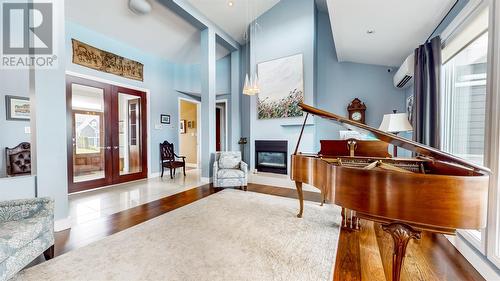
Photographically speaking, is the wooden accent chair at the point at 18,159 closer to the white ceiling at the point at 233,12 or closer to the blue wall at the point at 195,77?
A: the blue wall at the point at 195,77

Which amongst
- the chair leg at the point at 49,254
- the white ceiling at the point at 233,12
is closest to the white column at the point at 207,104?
the white ceiling at the point at 233,12

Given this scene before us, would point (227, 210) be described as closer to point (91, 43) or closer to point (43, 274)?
point (43, 274)

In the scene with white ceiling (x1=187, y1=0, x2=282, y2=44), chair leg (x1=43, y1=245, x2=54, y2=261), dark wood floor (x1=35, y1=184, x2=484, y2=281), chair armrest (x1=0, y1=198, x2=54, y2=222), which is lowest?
dark wood floor (x1=35, y1=184, x2=484, y2=281)

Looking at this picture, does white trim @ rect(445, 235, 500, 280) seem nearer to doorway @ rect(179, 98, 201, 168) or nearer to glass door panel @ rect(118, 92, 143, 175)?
glass door panel @ rect(118, 92, 143, 175)

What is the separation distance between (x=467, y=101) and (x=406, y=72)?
123 centimetres

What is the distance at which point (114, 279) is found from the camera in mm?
1486

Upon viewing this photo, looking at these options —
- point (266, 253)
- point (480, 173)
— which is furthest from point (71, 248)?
point (480, 173)

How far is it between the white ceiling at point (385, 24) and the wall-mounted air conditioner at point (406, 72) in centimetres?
32

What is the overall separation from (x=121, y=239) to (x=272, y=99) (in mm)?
4561

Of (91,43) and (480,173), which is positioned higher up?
(91,43)

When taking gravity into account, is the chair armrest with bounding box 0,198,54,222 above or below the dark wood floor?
above

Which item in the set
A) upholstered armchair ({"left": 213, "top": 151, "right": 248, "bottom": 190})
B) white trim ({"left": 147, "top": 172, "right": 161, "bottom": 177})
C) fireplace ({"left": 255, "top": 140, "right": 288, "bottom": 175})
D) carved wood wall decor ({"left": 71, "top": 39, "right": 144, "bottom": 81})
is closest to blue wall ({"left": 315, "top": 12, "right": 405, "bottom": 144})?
fireplace ({"left": 255, "top": 140, "right": 288, "bottom": 175})

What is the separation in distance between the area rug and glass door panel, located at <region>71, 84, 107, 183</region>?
2650mm

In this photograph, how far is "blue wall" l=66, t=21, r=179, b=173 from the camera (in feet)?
13.2
